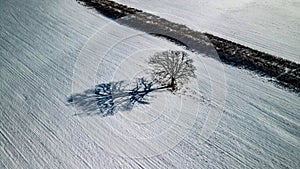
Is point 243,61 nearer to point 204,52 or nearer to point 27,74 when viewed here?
point 204,52

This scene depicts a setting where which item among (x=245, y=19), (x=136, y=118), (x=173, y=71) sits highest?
(x=245, y=19)

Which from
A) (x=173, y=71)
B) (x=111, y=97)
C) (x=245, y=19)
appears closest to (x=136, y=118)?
(x=111, y=97)

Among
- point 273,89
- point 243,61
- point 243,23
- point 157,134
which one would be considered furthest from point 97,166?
point 243,23

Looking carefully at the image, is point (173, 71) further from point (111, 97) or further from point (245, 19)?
point (245, 19)

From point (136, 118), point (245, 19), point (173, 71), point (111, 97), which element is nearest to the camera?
point (136, 118)

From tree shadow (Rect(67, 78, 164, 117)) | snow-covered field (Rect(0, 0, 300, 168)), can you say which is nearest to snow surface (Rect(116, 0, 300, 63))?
snow-covered field (Rect(0, 0, 300, 168))
